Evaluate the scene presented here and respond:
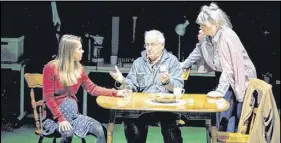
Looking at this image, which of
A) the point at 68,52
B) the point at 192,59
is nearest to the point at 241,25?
the point at 192,59

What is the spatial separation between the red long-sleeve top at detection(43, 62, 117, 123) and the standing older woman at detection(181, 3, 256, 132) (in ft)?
3.14

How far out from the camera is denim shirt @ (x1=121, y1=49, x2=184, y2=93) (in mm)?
5715

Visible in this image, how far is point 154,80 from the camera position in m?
5.76

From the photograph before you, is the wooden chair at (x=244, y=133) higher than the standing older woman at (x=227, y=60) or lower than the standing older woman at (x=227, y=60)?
lower

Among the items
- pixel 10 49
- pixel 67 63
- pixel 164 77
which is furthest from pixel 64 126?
pixel 10 49

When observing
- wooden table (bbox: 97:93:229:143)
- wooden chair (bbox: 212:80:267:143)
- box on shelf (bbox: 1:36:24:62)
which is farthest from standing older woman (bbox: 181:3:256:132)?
box on shelf (bbox: 1:36:24:62)

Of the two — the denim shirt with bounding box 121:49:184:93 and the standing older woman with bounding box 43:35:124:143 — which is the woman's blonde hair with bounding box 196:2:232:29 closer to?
the denim shirt with bounding box 121:49:184:93

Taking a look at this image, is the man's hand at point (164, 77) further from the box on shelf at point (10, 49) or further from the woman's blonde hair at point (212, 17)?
the box on shelf at point (10, 49)

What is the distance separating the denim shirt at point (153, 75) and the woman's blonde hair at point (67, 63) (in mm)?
438

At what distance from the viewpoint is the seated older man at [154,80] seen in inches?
223

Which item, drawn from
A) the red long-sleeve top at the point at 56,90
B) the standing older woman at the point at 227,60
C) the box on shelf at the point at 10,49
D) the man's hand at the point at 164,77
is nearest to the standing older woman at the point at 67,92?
the red long-sleeve top at the point at 56,90

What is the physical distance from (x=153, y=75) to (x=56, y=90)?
86 centimetres

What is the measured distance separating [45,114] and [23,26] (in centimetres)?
165

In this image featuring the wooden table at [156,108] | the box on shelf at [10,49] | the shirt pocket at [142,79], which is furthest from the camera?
the box on shelf at [10,49]
